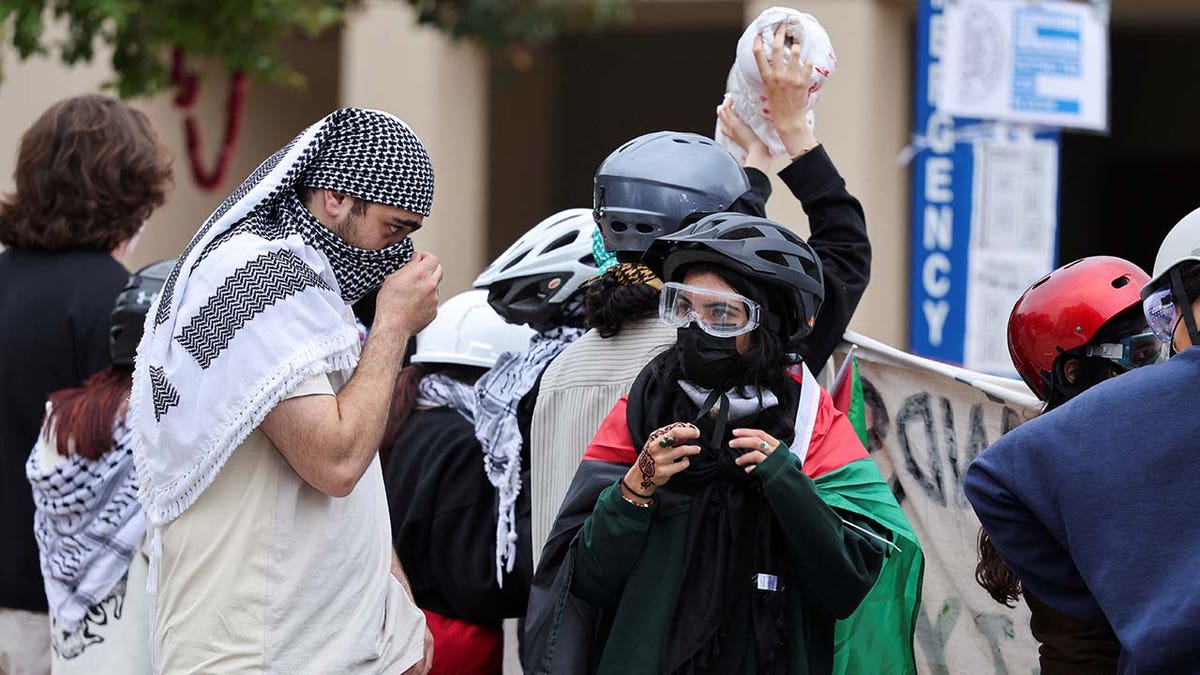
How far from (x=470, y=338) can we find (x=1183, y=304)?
7.86 ft

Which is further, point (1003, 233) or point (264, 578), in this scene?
point (1003, 233)

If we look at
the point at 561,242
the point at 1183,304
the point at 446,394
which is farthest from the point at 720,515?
the point at 446,394

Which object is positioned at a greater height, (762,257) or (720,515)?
(762,257)

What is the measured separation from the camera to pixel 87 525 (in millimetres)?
4297

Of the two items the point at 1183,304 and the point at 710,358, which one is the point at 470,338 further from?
the point at 1183,304

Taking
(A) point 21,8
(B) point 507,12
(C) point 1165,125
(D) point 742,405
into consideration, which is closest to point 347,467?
(D) point 742,405

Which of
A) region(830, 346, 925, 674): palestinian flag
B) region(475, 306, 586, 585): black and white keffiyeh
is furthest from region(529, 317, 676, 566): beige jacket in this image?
region(830, 346, 925, 674): palestinian flag

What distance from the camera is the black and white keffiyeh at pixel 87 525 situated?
13.9ft

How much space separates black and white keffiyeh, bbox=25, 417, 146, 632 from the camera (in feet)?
13.9

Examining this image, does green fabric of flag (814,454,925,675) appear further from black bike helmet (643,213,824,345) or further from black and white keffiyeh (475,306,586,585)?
black and white keffiyeh (475,306,586,585)

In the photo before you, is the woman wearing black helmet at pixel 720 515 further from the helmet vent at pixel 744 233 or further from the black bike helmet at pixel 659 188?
the black bike helmet at pixel 659 188

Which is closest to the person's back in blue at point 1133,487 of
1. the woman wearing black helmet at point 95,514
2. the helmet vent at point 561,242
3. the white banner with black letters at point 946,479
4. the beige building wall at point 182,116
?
the white banner with black letters at point 946,479

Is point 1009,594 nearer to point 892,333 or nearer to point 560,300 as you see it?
point 560,300

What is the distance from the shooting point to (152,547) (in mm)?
3488
